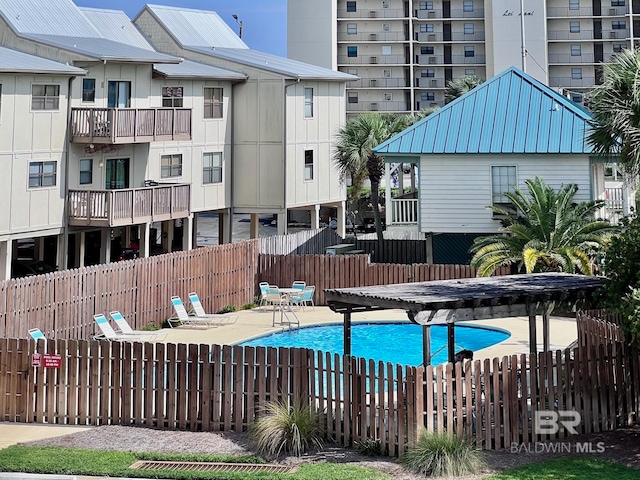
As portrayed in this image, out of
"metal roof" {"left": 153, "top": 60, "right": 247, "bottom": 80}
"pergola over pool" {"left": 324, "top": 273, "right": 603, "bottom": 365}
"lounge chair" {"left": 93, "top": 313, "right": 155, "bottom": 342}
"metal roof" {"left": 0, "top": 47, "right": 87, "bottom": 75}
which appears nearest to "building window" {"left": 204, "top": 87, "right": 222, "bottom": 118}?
"metal roof" {"left": 153, "top": 60, "right": 247, "bottom": 80}

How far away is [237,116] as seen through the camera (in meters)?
42.6

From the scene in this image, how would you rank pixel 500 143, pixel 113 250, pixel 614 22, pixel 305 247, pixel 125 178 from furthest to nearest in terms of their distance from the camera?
pixel 614 22
pixel 113 250
pixel 305 247
pixel 125 178
pixel 500 143

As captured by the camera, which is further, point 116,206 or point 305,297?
point 116,206

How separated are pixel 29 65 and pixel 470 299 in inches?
840

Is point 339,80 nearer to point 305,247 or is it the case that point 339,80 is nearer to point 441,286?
point 305,247

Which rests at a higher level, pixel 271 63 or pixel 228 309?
pixel 271 63

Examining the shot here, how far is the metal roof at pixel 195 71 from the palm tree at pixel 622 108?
24.3 metres

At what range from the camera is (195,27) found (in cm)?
4762

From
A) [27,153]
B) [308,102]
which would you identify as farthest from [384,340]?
[308,102]

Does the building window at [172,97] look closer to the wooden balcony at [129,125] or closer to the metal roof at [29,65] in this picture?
the wooden balcony at [129,125]

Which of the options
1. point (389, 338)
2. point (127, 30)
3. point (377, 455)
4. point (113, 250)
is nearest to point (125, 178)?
point (113, 250)

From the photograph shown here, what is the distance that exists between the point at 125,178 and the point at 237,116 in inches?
287

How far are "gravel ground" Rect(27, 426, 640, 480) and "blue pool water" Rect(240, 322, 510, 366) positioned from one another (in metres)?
10.5

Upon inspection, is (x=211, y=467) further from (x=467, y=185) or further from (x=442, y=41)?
(x=442, y=41)
